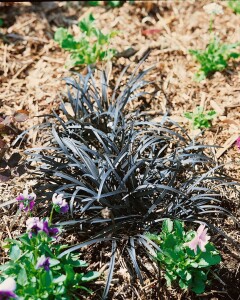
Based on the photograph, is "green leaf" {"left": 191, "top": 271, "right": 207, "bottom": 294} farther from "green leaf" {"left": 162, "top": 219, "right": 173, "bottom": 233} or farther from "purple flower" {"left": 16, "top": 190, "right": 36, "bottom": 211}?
"purple flower" {"left": 16, "top": 190, "right": 36, "bottom": 211}

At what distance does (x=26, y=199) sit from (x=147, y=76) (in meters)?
1.66

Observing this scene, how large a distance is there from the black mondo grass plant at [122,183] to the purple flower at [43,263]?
18cm

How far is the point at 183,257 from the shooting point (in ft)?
8.19

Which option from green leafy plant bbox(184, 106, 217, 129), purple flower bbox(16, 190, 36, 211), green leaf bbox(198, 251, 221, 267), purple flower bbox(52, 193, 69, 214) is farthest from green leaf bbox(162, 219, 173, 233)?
green leafy plant bbox(184, 106, 217, 129)

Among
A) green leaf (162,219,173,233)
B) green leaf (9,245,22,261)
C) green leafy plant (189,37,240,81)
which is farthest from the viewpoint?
green leafy plant (189,37,240,81)

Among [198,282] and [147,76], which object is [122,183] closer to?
[198,282]

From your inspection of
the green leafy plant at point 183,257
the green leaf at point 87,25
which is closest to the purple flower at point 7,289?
the green leafy plant at point 183,257

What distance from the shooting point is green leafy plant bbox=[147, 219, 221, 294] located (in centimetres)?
247

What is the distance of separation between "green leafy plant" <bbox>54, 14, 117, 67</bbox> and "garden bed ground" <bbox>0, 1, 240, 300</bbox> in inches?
4.7

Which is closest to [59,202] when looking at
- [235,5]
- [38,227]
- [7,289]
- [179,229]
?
[38,227]

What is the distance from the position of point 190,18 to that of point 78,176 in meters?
2.18

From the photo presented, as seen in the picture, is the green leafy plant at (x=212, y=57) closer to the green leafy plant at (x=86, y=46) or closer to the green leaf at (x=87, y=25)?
the green leafy plant at (x=86, y=46)

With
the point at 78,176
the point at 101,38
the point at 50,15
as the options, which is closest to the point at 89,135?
the point at 78,176

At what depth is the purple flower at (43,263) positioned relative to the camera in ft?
7.58
